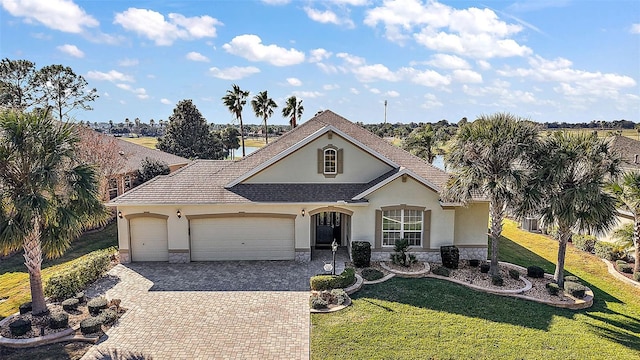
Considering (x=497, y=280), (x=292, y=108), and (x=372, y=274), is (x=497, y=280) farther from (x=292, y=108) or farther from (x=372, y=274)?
(x=292, y=108)

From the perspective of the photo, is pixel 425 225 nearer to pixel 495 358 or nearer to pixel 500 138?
pixel 500 138

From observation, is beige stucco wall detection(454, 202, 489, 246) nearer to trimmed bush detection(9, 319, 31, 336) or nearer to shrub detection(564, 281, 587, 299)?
shrub detection(564, 281, 587, 299)

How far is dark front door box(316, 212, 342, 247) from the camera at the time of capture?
845 inches

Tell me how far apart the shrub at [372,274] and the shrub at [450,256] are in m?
3.56

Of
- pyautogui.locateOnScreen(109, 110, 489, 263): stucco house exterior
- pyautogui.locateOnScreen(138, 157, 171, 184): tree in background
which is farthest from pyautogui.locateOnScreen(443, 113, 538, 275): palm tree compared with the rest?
pyautogui.locateOnScreen(138, 157, 171, 184): tree in background

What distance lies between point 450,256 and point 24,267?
21341 millimetres

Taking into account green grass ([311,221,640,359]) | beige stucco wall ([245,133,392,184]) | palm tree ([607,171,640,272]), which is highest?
beige stucco wall ([245,133,392,184])

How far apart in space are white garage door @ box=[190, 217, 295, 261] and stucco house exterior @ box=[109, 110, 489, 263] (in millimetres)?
51

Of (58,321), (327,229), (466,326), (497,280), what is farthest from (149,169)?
(466,326)

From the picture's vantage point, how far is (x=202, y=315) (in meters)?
13.2

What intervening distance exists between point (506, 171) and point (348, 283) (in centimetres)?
808

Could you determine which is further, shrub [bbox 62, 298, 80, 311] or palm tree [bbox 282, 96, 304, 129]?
palm tree [bbox 282, 96, 304, 129]

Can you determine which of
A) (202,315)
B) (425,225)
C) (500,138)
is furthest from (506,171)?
(202,315)

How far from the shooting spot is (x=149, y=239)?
18.6 m
